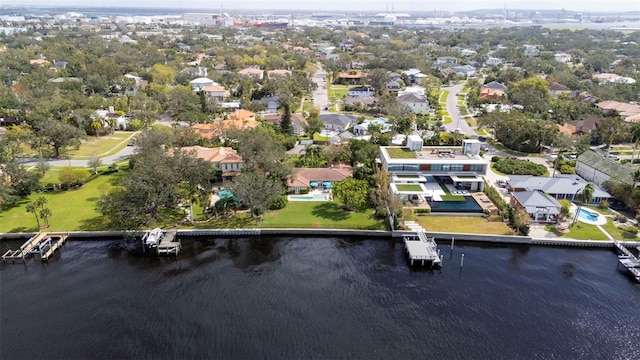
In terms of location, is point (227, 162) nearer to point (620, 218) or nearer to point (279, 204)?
point (279, 204)

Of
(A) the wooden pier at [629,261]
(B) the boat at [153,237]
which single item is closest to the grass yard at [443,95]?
(A) the wooden pier at [629,261]

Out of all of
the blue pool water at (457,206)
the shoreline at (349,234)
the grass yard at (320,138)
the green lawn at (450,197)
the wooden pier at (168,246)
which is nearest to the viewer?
the wooden pier at (168,246)

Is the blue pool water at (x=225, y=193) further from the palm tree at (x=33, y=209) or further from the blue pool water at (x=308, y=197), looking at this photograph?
the palm tree at (x=33, y=209)

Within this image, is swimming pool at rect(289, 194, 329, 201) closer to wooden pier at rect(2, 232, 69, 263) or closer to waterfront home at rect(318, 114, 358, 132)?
wooden pier at rect(2, 232, 69, 263)

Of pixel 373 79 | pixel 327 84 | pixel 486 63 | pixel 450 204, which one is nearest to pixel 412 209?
pixel 450 204

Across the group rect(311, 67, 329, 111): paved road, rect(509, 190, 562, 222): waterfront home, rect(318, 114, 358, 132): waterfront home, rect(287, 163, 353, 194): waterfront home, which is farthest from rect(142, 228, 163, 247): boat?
rect(311, 67, 329, 111): paved road
